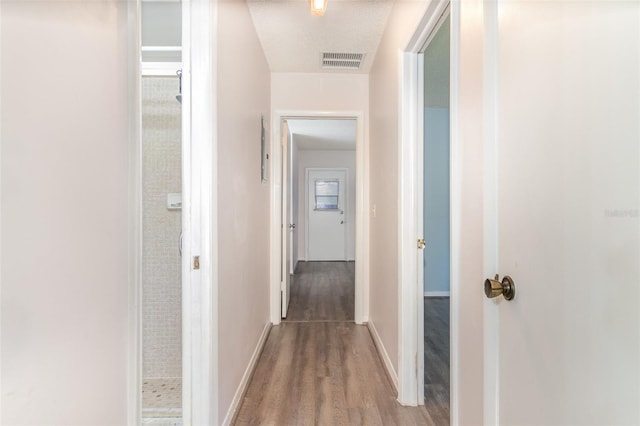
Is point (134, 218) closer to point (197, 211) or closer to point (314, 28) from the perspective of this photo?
point (197, 211)

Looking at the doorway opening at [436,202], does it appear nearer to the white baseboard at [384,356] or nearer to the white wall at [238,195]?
the white baseboard at [384,356]

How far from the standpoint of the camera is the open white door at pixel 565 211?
1.76 ft

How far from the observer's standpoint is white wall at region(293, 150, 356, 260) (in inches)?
265

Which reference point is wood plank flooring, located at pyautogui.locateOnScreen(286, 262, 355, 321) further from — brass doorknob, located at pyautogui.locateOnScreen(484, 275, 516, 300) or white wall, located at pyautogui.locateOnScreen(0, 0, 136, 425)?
white wall, located at pyautogui.locateOnScreen(0, 0, 136, 425)

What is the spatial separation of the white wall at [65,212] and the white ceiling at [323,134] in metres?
3.51

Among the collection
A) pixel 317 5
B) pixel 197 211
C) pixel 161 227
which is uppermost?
pixel 317 5

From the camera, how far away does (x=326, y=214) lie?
269 inches

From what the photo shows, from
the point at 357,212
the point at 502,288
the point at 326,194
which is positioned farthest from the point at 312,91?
the point at 326,194

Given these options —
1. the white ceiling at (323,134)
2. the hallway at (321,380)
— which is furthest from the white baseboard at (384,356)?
the white ceiling at (323,134)

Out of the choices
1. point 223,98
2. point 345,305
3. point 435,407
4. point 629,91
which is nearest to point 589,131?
point 629,91

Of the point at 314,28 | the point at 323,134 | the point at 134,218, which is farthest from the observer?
the point at 323,134

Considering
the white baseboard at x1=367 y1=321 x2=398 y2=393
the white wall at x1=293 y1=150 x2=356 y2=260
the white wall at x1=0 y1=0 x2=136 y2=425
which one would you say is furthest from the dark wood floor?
the white wall at x1=293 y1=150 x2=356 y2=260

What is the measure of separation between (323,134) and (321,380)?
4.11 meters

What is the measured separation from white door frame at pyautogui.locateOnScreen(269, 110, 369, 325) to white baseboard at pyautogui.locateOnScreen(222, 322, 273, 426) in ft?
1.76
